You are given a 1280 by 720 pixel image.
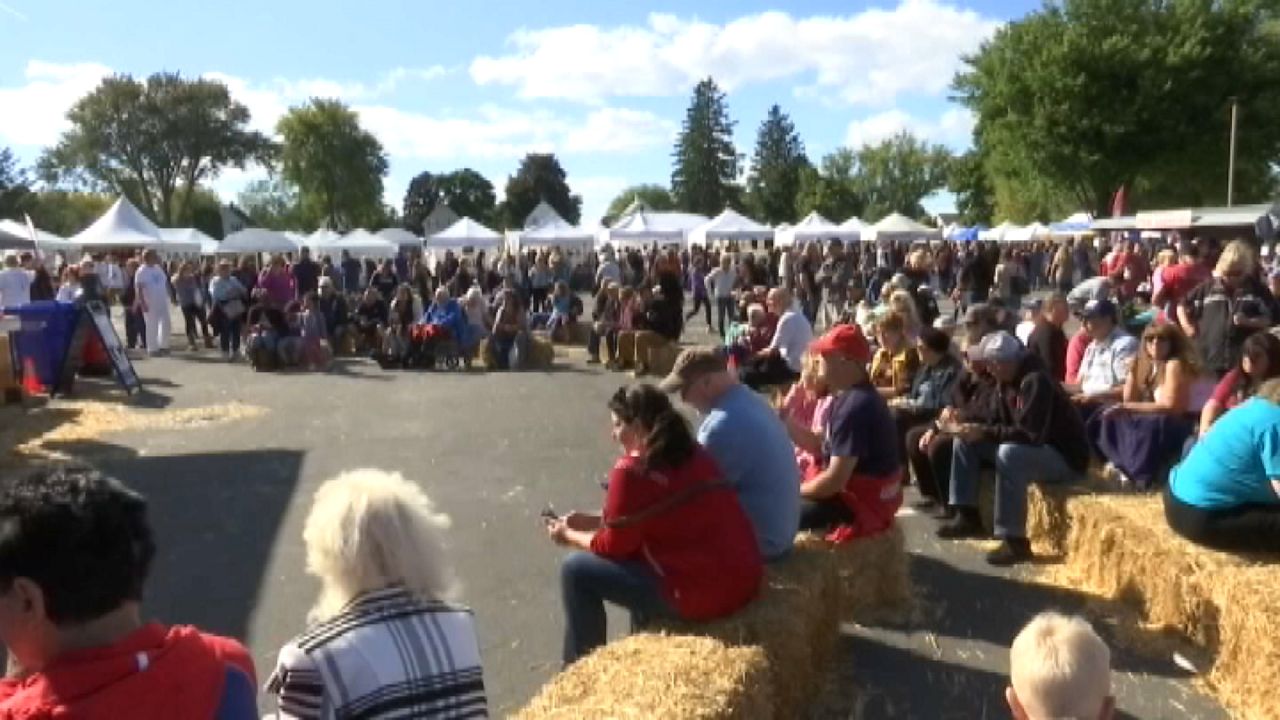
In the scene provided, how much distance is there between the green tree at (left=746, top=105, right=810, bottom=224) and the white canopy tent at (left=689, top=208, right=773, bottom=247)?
62204 millimetres

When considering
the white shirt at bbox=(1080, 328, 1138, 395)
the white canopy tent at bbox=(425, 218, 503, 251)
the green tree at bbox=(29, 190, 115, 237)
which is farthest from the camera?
the green tree at bbox=(29, 190, 115, 237)

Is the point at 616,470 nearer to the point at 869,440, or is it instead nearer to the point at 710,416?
the point at 710,416

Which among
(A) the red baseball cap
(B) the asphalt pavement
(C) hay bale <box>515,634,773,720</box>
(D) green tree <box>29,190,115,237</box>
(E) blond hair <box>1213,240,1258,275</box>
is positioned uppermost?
(D) green tree <box>29,190,115,237</box>

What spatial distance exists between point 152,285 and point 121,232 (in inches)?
618

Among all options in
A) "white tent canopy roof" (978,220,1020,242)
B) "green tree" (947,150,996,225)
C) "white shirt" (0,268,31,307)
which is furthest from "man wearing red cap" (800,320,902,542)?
"green tree" (947,150,996,225)

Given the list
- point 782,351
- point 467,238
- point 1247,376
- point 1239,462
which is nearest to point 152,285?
point 782,351

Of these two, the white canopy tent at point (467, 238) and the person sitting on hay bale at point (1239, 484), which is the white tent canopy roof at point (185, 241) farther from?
the person sitting on hay bale at point (1239, 484)

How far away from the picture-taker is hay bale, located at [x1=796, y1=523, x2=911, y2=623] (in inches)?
232

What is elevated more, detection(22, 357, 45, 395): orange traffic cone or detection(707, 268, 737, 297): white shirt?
detection(707, 268, 737, 297): white shirt

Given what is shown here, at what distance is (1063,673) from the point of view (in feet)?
8.39

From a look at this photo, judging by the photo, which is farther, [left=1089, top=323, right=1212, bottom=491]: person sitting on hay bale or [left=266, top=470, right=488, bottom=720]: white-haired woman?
[left=1089, top=323, right=1212, bottom=491]: person sitting on hay bale

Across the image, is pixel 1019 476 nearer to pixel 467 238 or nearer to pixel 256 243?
pixel 467 238

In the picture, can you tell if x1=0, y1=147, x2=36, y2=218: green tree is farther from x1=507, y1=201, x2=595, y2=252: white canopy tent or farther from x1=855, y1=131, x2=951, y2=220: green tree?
x1=855, y1=131, x2=951, y2=220: green tree

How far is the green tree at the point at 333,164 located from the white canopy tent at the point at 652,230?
Result: 58602 millimetres
